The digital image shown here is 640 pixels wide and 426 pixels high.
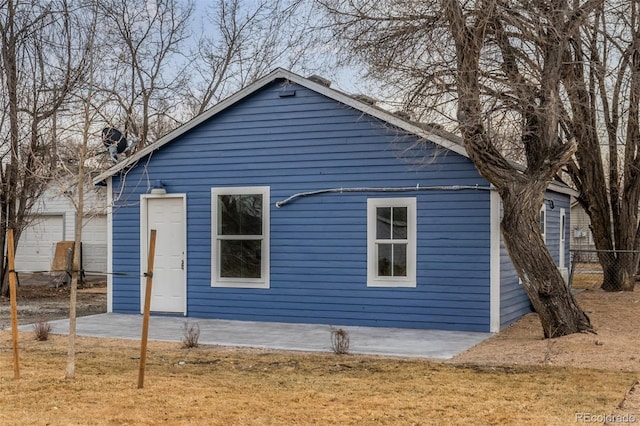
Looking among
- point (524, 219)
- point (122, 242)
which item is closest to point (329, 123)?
point (524, 219)

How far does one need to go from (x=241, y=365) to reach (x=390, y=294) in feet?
12.1

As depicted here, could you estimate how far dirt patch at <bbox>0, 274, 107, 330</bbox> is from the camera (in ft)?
42.8

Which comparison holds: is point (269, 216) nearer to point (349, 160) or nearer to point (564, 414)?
point (349, 160)

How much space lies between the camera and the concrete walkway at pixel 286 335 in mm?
9047

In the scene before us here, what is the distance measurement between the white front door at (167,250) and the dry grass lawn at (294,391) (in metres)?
3.86

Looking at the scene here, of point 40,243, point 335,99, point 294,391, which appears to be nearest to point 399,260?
point 335,99

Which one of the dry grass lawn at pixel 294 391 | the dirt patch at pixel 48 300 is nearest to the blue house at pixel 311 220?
the dirt patch at pixel 48 300

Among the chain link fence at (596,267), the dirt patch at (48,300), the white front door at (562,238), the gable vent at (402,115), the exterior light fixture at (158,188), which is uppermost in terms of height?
the gable vent at (402,115)

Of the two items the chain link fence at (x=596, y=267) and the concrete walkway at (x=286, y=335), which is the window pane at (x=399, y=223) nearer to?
the concrete walkway at (x=286, y=335)

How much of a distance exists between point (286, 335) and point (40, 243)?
1576 centimetres

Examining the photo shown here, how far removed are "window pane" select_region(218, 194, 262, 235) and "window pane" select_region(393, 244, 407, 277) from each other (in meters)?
2.35

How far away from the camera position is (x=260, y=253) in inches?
467

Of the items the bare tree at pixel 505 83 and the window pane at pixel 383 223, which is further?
the window pane at pixel 383 223

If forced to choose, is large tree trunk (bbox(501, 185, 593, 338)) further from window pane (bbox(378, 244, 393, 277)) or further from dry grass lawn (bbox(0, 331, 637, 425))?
window pane (bbox(378, 244, 393, 277))
